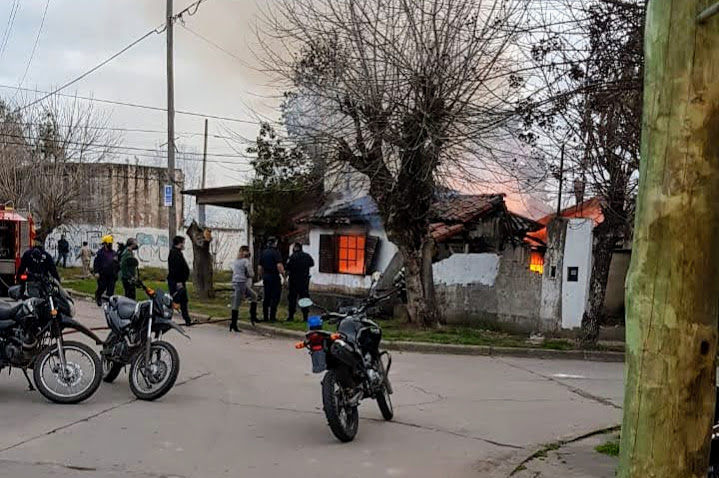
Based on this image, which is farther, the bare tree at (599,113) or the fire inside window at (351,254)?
the fire inside window at (351,254)

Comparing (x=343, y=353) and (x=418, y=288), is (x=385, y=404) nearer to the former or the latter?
Answer: (x=343, y=353)

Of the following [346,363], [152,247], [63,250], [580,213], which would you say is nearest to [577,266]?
[580,213]

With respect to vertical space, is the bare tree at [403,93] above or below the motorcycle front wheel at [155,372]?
above

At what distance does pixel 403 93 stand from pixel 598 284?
17.0 ft

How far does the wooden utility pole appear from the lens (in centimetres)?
319

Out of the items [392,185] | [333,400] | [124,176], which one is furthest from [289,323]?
[124,176]

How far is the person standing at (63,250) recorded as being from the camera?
122 ft

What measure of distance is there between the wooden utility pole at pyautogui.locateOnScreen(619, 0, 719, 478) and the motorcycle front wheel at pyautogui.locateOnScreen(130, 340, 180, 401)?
6312mm

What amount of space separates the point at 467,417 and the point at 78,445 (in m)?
3.99

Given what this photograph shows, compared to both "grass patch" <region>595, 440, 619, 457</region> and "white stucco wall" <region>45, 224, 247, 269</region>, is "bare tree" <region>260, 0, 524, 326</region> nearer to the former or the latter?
"grass patch" <region>595, 440, 619, 457</region>

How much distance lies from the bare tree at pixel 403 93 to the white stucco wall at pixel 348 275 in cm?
533

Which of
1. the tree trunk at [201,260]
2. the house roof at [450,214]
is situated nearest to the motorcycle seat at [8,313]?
the house roof at [450,214]

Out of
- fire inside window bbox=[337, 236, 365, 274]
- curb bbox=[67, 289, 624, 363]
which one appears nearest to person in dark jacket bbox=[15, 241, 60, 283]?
curb bbox=[67, 289, 624, 363]

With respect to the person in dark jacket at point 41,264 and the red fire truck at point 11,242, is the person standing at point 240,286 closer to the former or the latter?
the person in dark jacket at point 41,264
